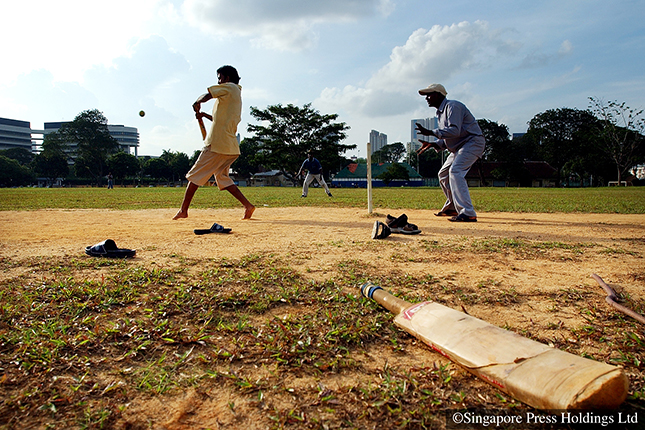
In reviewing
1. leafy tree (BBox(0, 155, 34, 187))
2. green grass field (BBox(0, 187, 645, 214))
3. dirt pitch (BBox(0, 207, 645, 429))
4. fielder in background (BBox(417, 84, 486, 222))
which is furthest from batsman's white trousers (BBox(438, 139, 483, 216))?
leafy tree (BBox(0, 155, 34, 187))

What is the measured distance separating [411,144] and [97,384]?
114546 mm

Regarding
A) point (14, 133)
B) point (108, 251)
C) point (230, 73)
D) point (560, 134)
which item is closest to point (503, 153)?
point (560, 134)

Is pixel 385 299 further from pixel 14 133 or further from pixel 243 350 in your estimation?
pixel 14 133

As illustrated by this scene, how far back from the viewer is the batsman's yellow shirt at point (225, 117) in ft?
18.6

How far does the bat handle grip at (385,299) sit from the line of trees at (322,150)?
31.4 m

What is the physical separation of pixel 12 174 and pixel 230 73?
265 feet

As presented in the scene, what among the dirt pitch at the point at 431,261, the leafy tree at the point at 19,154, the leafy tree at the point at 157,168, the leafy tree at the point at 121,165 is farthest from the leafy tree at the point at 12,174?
the dirt pitch at the point at 431,261

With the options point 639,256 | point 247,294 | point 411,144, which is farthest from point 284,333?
point 411,144

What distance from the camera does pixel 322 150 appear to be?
4888 cm

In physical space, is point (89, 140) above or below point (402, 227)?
above

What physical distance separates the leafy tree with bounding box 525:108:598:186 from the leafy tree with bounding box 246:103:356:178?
111 feet

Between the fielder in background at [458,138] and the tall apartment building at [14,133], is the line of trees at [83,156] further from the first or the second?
the fielder in background at [458,138]

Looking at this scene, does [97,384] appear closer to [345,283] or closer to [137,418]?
[137,418]

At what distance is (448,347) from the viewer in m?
1.54
